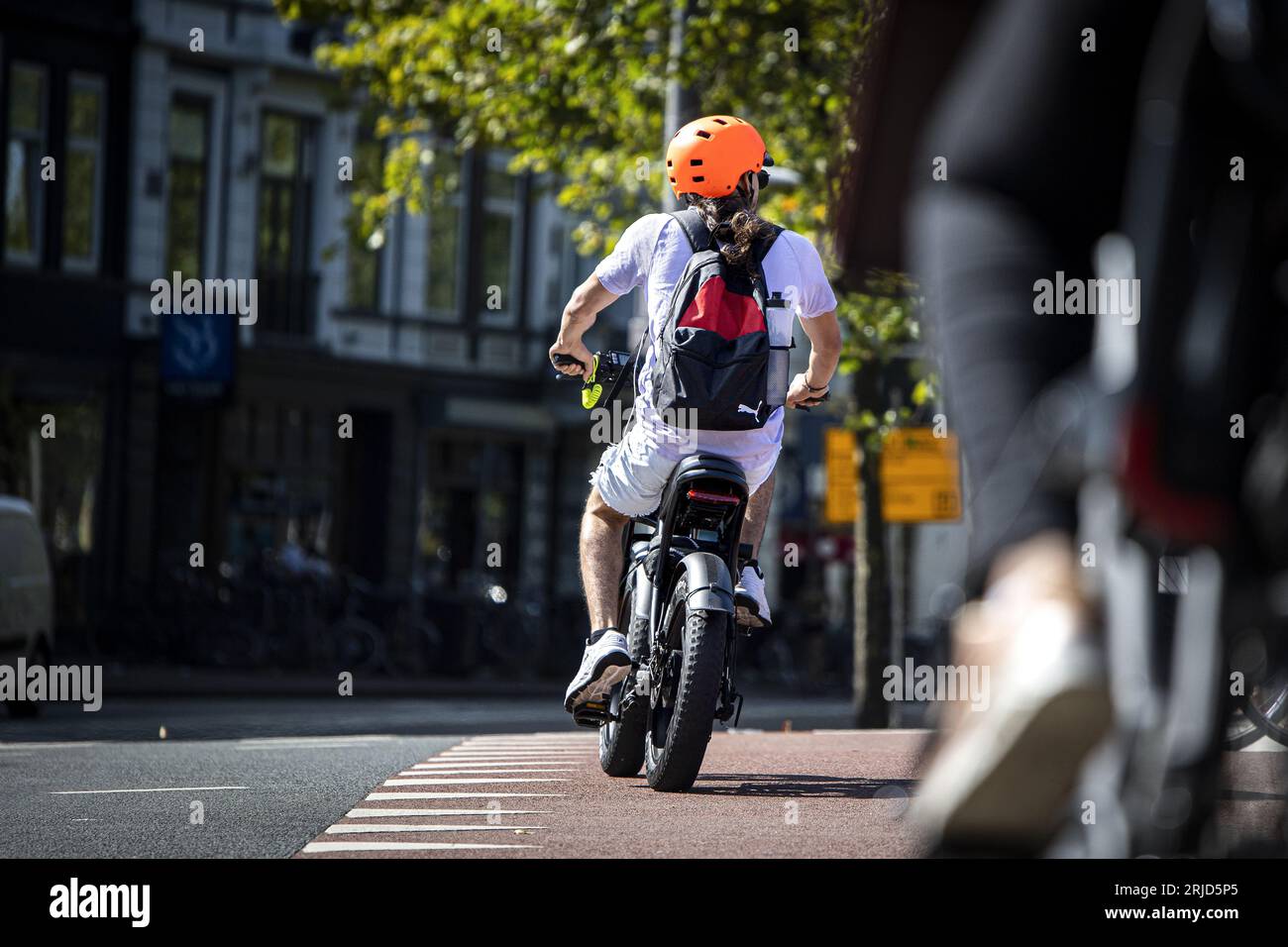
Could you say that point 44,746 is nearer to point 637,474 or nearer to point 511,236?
point 637,474

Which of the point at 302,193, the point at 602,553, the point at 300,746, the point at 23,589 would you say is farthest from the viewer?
the point at 302,193

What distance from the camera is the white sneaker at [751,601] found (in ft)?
20.9

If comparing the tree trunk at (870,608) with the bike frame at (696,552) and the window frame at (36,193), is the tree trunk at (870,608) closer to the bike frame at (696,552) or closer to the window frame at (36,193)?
the bike frame at (696,552)

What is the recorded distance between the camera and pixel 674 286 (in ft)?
20.1

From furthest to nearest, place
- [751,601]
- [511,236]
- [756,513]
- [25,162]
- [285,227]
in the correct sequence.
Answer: [511,236]
[285,227]
[25,162]
[756,513]
[751,601]

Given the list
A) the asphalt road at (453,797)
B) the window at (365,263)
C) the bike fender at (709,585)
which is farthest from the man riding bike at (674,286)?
the window at (365,263)

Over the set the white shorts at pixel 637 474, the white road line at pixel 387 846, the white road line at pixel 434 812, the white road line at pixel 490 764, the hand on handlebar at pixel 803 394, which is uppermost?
the hand on handlebar at pixel 803 394

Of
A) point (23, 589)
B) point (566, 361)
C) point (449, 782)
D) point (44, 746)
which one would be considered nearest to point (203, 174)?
point (23, 589)

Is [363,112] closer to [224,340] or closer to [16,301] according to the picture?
[224,340]

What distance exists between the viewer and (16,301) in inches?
1065

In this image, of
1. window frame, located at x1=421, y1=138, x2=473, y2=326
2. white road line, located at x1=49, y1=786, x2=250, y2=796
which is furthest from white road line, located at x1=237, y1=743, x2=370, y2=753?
window frame, located at x1=421, y1=138, x2=473, y2=326

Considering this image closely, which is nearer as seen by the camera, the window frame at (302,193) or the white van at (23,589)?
the white van at (23,589)

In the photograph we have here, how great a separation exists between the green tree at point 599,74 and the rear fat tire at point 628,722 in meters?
11.2

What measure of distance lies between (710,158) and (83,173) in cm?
2309
